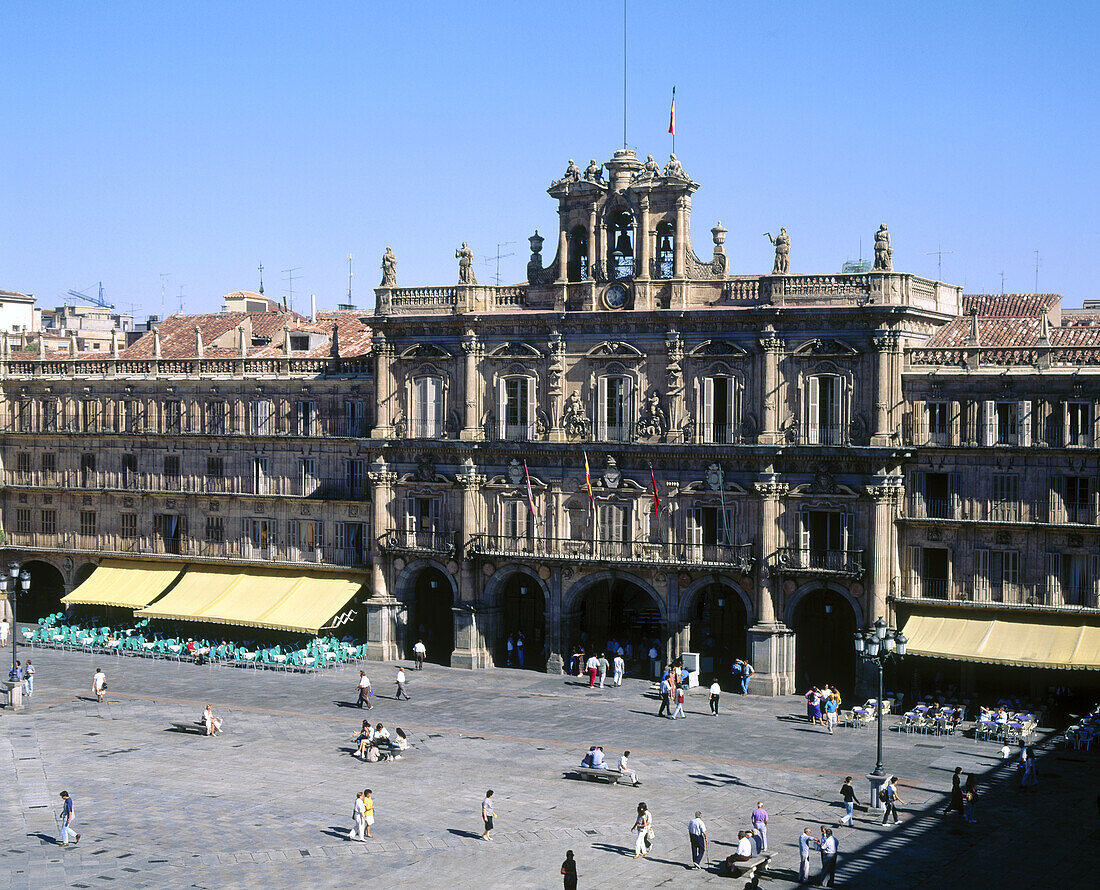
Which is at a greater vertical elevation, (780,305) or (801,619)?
(780,305)

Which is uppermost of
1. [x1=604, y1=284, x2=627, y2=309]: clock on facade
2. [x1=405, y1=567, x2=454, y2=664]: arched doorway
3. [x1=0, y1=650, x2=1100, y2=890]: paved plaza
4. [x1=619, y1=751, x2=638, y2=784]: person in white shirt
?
[x1=604, y1=284, x2=627, y2=309]: clock on facade

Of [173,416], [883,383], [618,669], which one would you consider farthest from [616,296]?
[173,416]

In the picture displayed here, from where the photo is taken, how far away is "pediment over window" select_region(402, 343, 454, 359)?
79062mm

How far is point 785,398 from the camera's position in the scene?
71.2 metres

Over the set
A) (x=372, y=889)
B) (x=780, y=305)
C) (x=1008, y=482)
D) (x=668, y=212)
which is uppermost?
(x=668, y=212)

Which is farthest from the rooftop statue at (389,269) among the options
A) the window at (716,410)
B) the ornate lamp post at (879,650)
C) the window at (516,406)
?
the ornate lamp post at (879,650)

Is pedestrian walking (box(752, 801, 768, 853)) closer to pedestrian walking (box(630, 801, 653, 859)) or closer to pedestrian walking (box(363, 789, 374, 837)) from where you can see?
pedestrian walking (box(630, 801, 653, 859))

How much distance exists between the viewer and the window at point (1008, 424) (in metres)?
66.2

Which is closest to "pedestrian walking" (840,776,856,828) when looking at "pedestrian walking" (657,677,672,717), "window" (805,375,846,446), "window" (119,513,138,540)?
"pedestrian walking" (657,677,672,717)

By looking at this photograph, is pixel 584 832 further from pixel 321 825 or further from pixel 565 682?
pixel 565 682

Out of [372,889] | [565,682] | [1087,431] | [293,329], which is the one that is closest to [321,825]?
[372,889]

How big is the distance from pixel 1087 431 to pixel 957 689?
41.4 ft

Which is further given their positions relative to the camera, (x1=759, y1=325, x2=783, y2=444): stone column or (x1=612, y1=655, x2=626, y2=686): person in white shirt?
(x1=612, y1=655, x2=626, y2=686): person in white shirt

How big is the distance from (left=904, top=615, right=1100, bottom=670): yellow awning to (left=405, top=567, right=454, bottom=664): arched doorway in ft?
83.6
